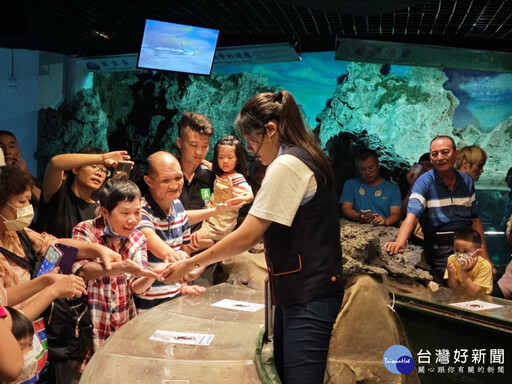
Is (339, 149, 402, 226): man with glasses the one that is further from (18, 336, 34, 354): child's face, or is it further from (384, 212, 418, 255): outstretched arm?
(18, 336, 34, 354): child's face

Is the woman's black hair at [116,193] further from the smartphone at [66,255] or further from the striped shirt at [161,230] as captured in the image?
the smartphone at [66,255]

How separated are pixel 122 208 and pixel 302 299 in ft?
3.52

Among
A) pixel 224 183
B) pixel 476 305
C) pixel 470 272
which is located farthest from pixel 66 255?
pixel 470 272

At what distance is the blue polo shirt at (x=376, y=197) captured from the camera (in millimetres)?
5230

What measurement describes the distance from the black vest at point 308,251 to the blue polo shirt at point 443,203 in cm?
264

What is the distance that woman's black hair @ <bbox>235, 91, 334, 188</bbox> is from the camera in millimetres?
2166

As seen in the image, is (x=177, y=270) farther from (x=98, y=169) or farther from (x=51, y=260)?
(x=98, y=169)

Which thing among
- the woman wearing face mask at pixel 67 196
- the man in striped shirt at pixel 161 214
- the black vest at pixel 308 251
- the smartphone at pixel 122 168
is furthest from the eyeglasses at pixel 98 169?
the black vest at pixel 308 251

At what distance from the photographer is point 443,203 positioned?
14.9 ft

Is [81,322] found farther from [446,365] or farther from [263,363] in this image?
[446,365]

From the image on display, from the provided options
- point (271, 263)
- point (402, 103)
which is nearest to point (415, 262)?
point (271, 263)

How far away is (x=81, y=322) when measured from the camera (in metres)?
2.59

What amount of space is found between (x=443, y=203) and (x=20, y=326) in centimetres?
356

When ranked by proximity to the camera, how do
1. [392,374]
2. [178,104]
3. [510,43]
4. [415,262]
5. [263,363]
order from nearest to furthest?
1. [263,363]
2. [392,374]
3. [415,262]
4. [510,43]
5. [178,104]
